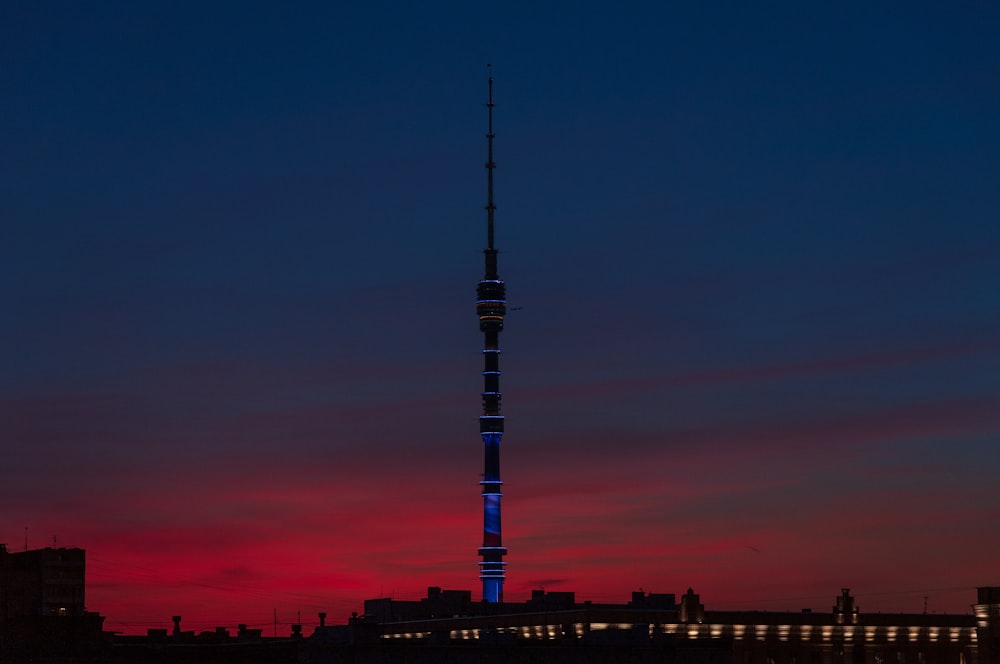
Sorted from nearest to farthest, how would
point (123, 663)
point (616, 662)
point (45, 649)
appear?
point (616, 662) < point (123, 663) < point (45, 649)

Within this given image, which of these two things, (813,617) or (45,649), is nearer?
A: (813,617)

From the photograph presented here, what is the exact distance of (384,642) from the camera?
15050cm

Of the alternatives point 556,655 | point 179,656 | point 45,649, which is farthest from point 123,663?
point 556,655

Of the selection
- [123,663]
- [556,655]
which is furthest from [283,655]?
[556,655]

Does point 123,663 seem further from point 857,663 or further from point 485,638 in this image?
Result: point 857,663

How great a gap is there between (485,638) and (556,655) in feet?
30.5

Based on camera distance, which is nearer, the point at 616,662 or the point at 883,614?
the point at 616,662

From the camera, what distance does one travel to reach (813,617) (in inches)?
7165

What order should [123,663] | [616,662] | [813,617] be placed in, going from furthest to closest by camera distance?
[813,617] → [123,663] → [616,662]

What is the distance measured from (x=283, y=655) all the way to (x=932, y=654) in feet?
245

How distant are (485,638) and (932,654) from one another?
63915 mm

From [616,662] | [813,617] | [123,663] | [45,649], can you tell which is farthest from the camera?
[45,649]

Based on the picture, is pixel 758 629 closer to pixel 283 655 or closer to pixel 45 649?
pixel 283 655

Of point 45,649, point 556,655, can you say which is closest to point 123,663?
point 45,649
